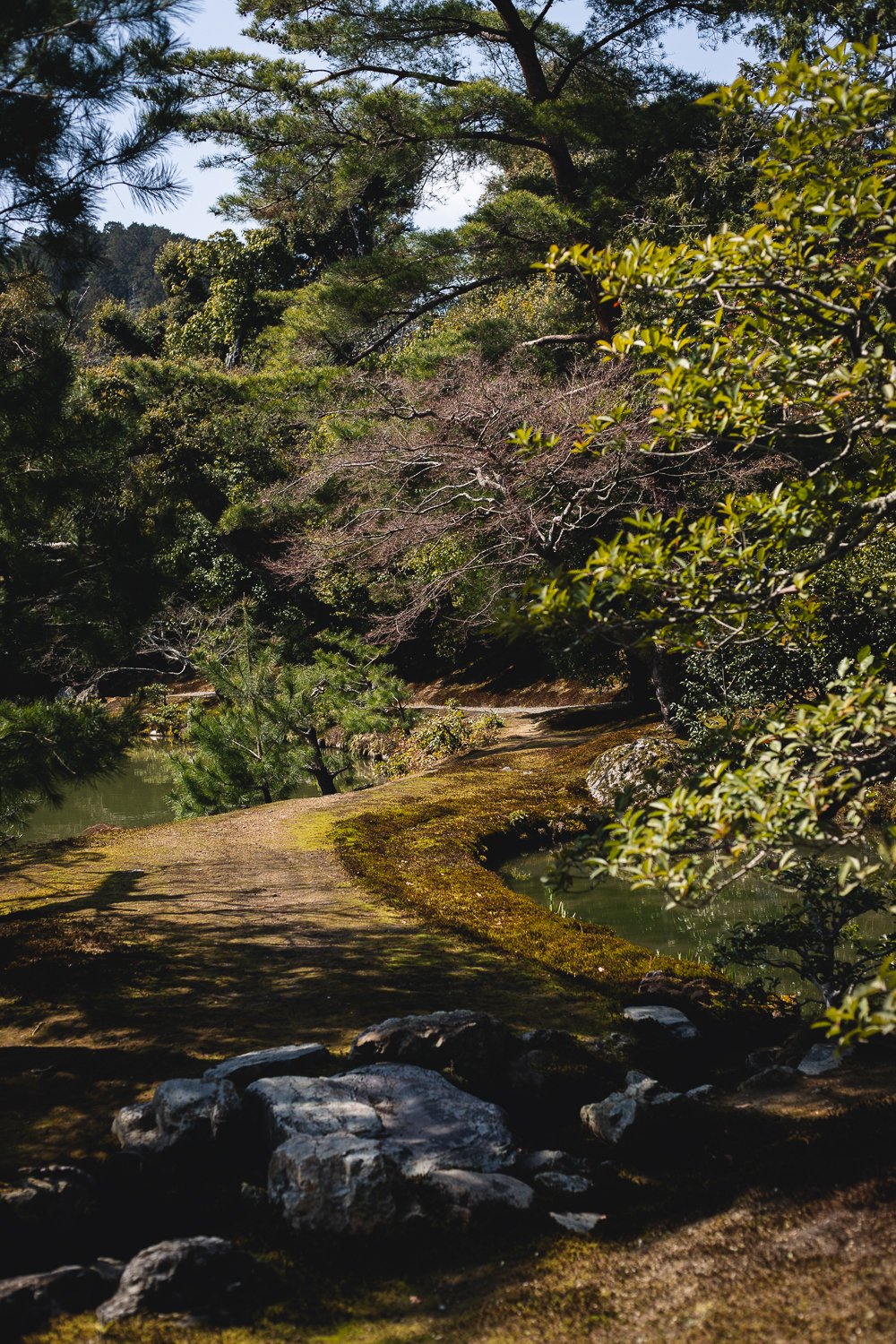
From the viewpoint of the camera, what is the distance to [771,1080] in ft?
11.7

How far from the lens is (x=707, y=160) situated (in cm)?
1295

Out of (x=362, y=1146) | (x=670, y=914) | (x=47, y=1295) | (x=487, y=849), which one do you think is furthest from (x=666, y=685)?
(x=47, y=1295)

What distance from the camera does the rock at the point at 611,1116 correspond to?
3174 mm

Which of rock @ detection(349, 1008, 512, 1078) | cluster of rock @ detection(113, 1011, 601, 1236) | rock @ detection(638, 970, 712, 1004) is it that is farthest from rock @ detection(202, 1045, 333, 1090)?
rock @ detection(638, 970, 712, 1004)

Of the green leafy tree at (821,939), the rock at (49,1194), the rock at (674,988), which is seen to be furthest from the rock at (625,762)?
the rock at (49,1194)

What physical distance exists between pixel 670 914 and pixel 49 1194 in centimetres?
538

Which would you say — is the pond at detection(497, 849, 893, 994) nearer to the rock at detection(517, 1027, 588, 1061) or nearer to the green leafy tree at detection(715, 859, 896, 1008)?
the green leafy tree at detection(715, 859, 896, 1008)

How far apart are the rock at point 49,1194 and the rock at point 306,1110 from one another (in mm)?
531

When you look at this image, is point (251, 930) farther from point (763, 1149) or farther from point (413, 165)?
point (413, 165)

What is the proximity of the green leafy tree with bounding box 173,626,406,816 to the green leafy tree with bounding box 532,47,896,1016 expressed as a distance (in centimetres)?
875

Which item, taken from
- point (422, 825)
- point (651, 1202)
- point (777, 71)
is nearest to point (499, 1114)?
point (651, 1202)

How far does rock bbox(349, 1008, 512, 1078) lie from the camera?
11.6 feet

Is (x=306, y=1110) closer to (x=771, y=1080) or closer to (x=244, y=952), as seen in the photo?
(x=771, y=1080)

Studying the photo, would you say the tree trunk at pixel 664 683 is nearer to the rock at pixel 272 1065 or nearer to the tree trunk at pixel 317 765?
the tree trunk at pixel 317 765
